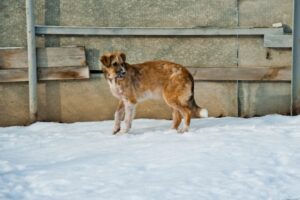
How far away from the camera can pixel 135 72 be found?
7.03 metres

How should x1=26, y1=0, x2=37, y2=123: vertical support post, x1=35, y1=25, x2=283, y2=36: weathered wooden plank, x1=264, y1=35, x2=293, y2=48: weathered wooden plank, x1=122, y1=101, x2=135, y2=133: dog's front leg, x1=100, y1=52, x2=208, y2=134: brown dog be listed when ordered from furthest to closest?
1. x1=264, y1=35, x2=293, y2=48: weathered wooden plank
2. x1=35, y1=25, x2=283, y2=36: weathered wooden plank
3. x1=26, y1=0, x2=37, y2=123: vertical support post
4. x1=122, y1=101, x2=135, y2=133: dog's front leg
5. x1=100, y1=52, x2=208, y2=134: brown dog

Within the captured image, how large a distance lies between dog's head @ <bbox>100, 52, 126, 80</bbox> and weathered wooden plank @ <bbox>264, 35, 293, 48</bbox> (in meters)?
2.60

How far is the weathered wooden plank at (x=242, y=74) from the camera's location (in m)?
7.96

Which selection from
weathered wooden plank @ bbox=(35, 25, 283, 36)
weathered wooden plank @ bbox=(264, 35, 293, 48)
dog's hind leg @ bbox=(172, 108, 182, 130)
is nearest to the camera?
dog's hind leg @ bbox=(172, 108, 182, 130)

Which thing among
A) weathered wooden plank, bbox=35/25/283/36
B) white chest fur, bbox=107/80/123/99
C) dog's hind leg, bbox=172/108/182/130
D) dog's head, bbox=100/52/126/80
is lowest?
dog's hind leg, bbox=172/108/182/130

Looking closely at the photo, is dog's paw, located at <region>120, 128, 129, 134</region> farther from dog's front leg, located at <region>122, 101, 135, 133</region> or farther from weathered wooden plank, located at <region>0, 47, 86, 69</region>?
weathered wooden plank, located at <region>0, 47, 86, 69</region>

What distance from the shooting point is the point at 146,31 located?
7.84m

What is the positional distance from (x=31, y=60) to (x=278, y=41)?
399 centimetres

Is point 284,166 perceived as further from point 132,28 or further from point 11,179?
point 132,28

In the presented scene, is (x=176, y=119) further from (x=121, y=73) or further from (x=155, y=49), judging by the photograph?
(x=155, y=49)

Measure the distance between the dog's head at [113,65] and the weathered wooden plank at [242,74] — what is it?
5.30 ft

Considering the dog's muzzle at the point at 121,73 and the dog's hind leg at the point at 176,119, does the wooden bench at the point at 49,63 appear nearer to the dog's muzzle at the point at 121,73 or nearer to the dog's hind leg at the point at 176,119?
the dog's muzzle at the point at 121,73

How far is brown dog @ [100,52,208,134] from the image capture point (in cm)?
675

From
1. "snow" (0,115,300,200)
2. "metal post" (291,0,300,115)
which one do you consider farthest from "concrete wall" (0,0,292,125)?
"snow" (0,115,300,200)
